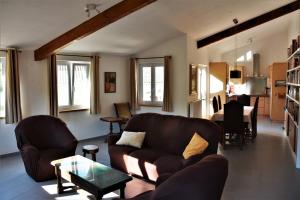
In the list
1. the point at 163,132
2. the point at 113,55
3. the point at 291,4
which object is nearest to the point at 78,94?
the point at 113,55

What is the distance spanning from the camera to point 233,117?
6.00m

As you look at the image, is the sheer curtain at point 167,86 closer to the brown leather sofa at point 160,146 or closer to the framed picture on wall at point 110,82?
the framed picture on wall at point 110,82

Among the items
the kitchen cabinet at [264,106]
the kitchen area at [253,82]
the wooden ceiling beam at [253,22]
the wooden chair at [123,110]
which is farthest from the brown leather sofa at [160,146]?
the kitchen cabinet at [264,106]

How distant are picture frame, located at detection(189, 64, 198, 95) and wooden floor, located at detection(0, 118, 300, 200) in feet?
7.31

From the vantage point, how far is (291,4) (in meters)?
6.77

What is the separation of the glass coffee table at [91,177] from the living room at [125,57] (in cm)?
42

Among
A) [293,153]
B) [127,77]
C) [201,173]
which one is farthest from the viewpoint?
[127,77]

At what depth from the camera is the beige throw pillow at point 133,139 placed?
4.49m

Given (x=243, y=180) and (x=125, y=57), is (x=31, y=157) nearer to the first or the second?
(x=243, y=180)

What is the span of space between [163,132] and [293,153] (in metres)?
3.08

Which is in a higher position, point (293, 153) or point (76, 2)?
point (76, 2)

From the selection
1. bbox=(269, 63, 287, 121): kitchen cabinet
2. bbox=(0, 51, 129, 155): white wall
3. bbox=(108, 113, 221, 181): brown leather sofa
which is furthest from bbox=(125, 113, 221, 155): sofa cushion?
bbox=(269, 63, 287, 121): kitchen cabinet

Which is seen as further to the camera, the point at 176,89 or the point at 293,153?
the point at 176,89

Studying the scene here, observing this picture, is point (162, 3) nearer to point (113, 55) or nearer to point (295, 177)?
point (113, 55)
